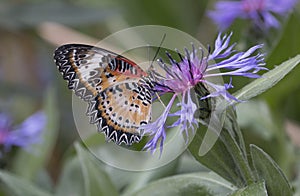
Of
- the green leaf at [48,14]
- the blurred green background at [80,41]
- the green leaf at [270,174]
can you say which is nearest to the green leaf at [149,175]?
the blurred green background at [80,41]

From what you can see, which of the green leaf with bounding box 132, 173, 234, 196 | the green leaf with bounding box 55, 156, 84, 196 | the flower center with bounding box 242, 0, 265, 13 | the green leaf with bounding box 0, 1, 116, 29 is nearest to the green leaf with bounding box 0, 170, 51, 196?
the green leaf with bounding box 55, 156, 84, 196

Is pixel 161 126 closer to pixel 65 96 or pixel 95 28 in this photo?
pixel 65 96

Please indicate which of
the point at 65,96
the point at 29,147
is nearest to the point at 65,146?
the point at 65,96

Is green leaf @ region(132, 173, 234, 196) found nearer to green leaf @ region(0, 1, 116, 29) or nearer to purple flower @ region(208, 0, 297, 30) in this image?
purple flower @ region(208, 0, 297, 30)

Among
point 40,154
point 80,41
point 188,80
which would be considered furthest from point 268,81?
point 80,41

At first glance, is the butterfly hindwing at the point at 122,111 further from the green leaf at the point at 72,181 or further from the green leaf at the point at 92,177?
the green leaf at the point at 72,181

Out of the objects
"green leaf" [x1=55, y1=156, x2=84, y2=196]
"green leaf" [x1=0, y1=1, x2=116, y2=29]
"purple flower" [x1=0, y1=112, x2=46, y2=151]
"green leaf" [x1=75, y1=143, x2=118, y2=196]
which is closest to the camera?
"green leaf" [x1=75, y1=143, x2=118, y2=196]

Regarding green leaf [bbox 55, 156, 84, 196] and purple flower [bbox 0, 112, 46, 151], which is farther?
purple flower [bbox 0, 112, 46, 151]
